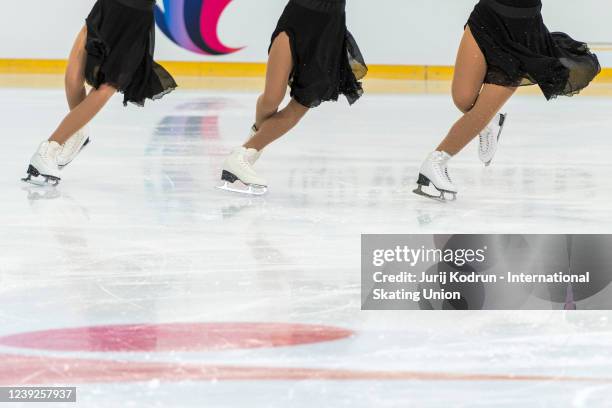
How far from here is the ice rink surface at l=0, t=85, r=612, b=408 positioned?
→ 2.15 metres

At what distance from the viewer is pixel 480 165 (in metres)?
5.22

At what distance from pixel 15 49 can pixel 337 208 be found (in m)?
7.02

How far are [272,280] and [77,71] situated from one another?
1705mm

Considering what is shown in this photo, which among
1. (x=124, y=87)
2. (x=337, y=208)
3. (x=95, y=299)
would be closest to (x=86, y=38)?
(x=124, y=87)

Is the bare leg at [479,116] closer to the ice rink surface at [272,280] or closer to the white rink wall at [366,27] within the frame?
the ice rink surface at [272,280]

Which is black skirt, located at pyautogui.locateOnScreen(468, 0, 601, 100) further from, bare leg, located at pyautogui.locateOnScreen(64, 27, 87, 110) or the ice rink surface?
bare leg, located at pyautogui.locateOnScreen(64, 27, 87, 110)

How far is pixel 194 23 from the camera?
10234 millimetres

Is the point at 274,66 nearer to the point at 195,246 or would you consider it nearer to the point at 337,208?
the point at 337,208

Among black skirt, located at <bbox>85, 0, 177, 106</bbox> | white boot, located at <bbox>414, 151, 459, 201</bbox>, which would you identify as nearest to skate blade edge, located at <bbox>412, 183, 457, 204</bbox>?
white boot, located at <bbox>414, 151, 459, 201</bbox>

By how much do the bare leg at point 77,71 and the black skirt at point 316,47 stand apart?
0.69 m

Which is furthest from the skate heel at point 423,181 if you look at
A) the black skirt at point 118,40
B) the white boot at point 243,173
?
the black skirt at point 118,40

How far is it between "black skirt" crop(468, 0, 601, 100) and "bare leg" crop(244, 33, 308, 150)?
652 millimetres

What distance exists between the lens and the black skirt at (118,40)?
426cm

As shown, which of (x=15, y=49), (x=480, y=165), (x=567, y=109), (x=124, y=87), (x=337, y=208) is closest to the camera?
(x=337, y=208)
